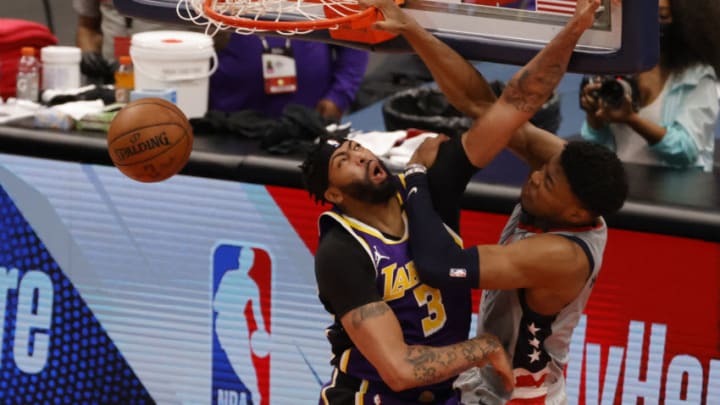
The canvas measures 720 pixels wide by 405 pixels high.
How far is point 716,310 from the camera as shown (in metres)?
4.58

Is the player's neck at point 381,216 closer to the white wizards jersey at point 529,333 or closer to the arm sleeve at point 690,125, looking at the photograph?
the white wizards jersey at point 529,333

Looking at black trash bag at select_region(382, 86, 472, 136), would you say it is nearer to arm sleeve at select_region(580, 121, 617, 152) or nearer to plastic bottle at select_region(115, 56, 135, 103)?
arm sleeve at select_region(580, 121, 617, 152)

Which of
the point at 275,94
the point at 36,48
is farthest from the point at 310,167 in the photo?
the point at 36,48

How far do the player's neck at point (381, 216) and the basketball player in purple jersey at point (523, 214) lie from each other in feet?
0.23

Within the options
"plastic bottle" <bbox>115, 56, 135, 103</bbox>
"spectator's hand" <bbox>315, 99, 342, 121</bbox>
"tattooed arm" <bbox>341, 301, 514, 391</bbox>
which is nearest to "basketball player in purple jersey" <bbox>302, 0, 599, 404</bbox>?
"tattooed arm" <bbox>341, 301, 514, 391</bbox>

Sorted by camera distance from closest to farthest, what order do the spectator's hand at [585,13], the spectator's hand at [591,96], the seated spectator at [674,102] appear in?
the spectator's hand at [585,13] → the seated spectator at [674,102] → the spectator's hand at [591,96]

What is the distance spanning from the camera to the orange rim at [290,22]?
11.1 feet

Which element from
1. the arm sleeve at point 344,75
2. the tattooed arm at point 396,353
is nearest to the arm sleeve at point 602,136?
the arm sleeve at point 344,75

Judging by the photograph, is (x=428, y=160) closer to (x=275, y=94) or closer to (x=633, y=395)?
(x=633, y=395)

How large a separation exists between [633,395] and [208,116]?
7.58 ft

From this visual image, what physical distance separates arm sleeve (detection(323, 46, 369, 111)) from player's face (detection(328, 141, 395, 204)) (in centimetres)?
277

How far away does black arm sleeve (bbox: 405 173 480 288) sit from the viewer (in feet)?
11.4

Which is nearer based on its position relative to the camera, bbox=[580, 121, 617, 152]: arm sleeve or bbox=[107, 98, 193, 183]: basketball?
bbox=[107, 98, 193, 183]: basketball

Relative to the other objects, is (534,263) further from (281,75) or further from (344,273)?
(281,75)
